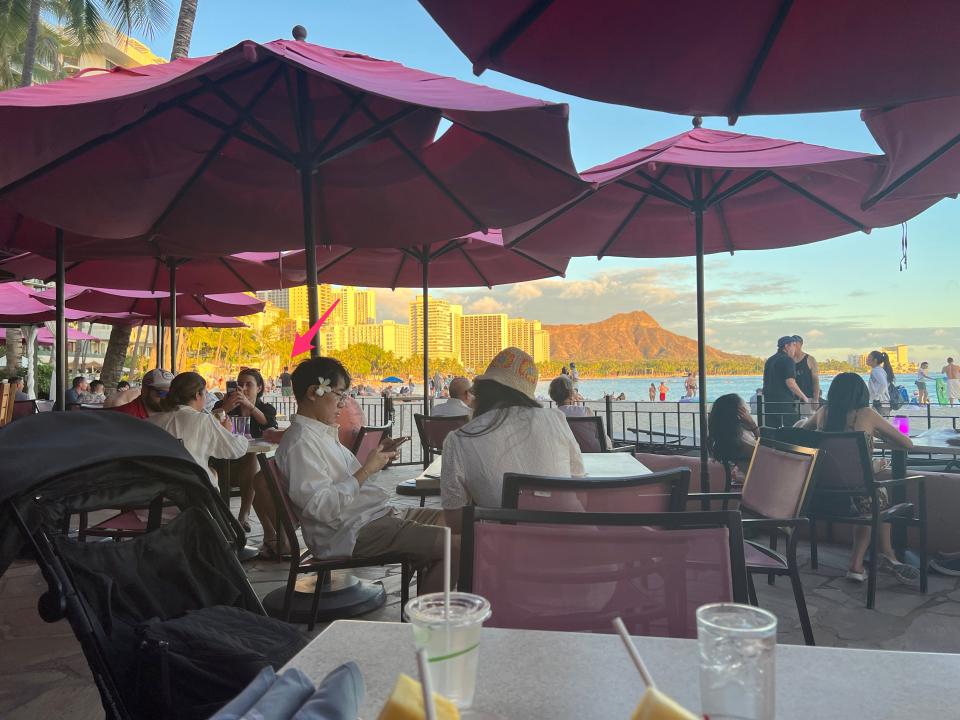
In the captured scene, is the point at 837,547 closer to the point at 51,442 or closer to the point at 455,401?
the point at 455,401

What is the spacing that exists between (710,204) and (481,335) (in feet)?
353

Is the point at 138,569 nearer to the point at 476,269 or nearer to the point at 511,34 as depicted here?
the point at 511,34

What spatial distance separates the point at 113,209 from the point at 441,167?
81.0 inches

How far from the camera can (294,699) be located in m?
0.74

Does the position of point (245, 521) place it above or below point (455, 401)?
below

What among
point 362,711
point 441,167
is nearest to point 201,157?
point 441,167

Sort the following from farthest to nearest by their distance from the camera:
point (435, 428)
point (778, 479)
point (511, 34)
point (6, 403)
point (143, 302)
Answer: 1. point (143, 302)
2. point (6, 403)
3. point (435, 428)
4. point (778, 479)
5. point (511, 34)

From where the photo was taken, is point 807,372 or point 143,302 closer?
point 807,372

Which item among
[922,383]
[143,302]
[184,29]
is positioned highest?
[184,29]

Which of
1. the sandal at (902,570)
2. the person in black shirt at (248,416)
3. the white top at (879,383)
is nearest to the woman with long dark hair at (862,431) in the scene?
the sandal at (902,570)

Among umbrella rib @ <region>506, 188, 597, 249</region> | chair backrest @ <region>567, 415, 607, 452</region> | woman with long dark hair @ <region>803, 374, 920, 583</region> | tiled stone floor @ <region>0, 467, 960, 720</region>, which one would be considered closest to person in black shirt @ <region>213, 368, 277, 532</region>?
tiled stone floor @ <region>0, 467, 960, 720</region>

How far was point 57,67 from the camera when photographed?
32812 mm

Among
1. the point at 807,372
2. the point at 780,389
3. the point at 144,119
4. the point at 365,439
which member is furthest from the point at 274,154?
the point at 807,372

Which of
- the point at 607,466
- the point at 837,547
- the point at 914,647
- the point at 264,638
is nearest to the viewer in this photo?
the point at 264,638
